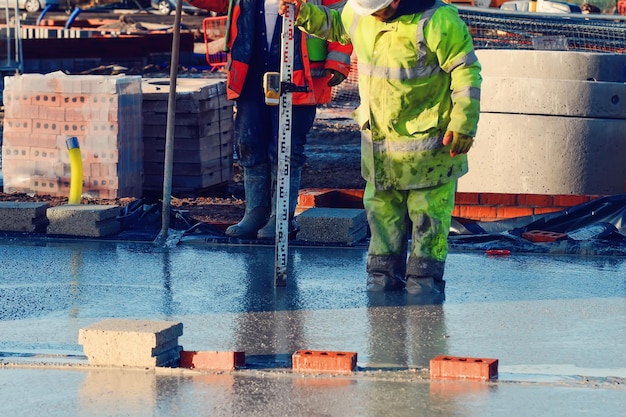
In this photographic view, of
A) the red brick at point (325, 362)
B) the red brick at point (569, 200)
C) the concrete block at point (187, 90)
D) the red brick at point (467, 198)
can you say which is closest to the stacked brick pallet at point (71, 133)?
the concrete block at point (187, 90)

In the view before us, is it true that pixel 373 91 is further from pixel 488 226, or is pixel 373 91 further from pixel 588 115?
pixel 588 115

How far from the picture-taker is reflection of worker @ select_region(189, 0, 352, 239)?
8.88 m

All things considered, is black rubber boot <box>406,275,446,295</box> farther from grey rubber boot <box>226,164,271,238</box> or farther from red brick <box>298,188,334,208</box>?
red brick <box>298,188,334,208</box>

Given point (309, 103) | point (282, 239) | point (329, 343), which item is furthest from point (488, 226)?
point (329, 343)

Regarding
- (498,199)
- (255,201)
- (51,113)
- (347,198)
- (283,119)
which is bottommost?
(347,198)

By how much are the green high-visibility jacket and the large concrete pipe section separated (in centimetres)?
285

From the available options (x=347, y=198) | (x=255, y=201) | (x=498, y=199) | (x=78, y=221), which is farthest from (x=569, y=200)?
(x=78, y=221)

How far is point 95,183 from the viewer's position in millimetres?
11320

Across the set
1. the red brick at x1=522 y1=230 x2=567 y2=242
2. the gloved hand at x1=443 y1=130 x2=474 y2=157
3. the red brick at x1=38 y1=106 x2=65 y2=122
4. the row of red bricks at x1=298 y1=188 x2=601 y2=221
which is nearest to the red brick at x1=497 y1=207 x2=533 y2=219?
the row of red bricks at x1=298 y1=188 x2=601 y2=221

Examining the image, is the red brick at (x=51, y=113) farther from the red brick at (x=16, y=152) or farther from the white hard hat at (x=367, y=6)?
the white hard hat at (x=367, y=6)

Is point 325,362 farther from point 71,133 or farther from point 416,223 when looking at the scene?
point 71,133

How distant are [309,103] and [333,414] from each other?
3.94 metres

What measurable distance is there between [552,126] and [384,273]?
306 centimetres

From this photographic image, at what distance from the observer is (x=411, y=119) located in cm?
750
